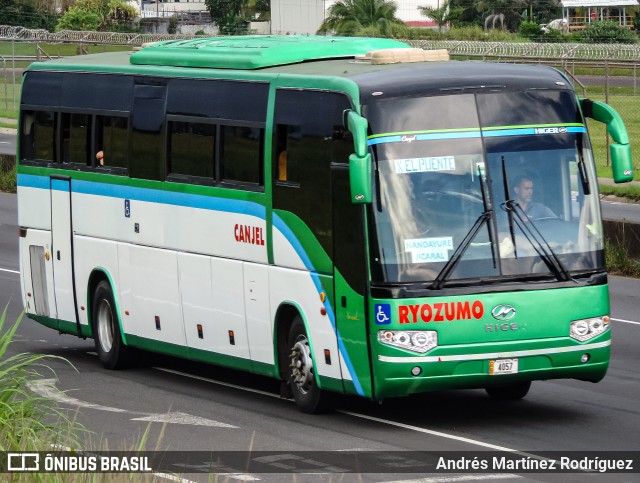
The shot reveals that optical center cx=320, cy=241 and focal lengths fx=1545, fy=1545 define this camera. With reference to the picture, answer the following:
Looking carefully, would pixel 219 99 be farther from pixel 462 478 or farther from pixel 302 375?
pixel 462 478

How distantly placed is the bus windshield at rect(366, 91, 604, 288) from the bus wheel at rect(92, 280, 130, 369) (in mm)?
5504

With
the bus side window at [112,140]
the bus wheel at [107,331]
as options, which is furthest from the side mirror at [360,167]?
the bus wheel at [107,331]

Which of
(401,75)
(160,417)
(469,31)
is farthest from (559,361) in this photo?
(469,31)

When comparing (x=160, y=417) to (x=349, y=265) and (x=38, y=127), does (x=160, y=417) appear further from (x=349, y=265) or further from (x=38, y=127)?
(x=38, y=127)

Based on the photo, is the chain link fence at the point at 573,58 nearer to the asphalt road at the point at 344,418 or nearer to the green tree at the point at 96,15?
the asphalt road at the point at 344,418

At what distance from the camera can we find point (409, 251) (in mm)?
12406

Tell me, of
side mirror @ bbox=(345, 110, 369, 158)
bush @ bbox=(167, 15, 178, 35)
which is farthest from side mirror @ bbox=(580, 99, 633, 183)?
bush @ bbox=(167, 15, 178, 35)

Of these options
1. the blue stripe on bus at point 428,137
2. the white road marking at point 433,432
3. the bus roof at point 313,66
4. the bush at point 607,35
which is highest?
the bus roof at point 313,66

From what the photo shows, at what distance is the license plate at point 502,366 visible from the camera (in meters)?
12.4

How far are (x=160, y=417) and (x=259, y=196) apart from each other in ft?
7.31

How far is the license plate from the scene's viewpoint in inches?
490

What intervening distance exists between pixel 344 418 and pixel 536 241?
228cm

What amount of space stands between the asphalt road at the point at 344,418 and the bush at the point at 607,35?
2424 inches

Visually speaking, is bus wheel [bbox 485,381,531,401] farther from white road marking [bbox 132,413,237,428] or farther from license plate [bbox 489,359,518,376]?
white road marking [bbox 132,413,237,428]
